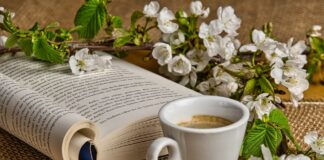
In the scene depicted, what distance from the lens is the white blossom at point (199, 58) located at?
4.23 feet

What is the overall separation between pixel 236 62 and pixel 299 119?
15cm

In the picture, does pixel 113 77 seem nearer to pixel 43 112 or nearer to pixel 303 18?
pixel 43 112

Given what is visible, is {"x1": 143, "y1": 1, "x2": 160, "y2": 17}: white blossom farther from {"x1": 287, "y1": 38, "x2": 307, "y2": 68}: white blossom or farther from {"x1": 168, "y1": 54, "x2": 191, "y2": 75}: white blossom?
{"x1": 287, "y1": 38, "x2": 307, "y2": 68}: white blossom

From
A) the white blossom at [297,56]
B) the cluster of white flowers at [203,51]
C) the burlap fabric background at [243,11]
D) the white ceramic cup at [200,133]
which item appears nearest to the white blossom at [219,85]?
the cluster of white flowers at [203,51]

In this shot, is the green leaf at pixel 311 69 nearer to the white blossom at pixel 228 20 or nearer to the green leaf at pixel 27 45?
the white blossom at pixel 228 20

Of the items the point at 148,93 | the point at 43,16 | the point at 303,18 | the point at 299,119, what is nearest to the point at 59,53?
the point at 148,93

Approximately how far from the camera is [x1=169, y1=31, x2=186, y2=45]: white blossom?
1.28m

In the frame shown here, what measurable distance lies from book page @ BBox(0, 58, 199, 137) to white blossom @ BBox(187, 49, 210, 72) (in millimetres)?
81

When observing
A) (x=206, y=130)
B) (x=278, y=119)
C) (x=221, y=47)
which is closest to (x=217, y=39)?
(x=221, y=47)

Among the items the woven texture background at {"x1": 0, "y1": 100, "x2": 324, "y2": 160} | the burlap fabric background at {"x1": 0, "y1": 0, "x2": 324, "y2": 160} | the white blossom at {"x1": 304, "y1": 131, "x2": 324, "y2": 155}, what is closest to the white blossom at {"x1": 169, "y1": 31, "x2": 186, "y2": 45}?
the woven texture background at {"x1": 0, "y1": 100, "x2": 324, "y2": 160}

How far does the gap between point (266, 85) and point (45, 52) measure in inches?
14.8

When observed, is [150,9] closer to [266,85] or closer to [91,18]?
[91,18]

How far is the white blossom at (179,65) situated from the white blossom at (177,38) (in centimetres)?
3

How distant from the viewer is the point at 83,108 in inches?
43.4
